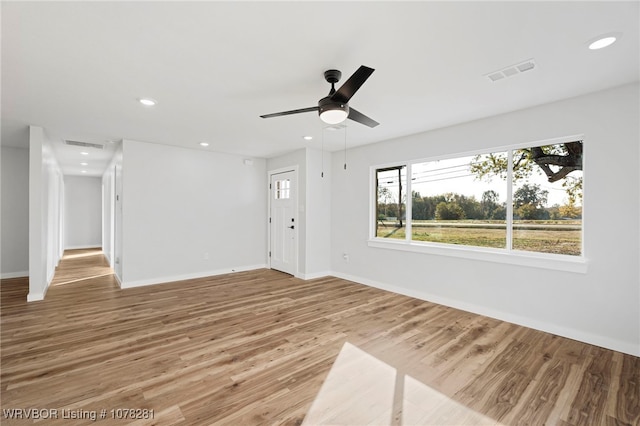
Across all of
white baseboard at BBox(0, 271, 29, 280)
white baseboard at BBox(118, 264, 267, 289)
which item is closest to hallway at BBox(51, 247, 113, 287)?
white baseboard at BBox(0, 271, 29, 280)

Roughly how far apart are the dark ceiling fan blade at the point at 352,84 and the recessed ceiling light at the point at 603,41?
5.30ft

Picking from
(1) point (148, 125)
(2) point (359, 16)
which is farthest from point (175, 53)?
(1) point (148, 125)

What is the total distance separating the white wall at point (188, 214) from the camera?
4.86 meters

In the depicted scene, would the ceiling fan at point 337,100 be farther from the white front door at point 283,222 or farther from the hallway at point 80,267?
the hallway at point 80,267

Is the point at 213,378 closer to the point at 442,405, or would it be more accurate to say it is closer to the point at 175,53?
the point at 442,405

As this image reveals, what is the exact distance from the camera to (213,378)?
2.22 m

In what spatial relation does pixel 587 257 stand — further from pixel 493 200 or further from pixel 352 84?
pixel 352 84

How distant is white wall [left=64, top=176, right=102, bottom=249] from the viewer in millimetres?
9328

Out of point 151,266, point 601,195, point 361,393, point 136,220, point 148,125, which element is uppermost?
point 148,125

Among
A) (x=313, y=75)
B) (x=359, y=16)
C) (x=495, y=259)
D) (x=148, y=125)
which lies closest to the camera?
(x=359, y=16)

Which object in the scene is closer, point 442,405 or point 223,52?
point 442,405

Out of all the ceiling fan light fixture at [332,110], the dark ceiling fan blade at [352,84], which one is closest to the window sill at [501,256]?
the ceiling fan light fixture at [332,110]

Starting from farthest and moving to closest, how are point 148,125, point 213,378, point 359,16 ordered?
point 148,125, point 213,378, point 359,16

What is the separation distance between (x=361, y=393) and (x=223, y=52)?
2757 millimetres
